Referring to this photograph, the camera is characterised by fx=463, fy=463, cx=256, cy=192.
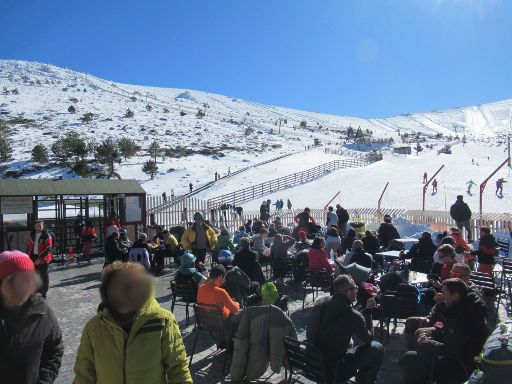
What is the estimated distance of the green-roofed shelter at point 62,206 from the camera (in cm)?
1289

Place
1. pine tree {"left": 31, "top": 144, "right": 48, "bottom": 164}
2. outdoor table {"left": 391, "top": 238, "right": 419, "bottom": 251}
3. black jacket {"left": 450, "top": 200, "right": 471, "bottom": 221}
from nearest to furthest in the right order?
outdoor table {"left": 391, "top": 238, "right": 419, "bottom": 251}
black jacket {"left": 450, "top": 200, "right": 471, "bottom": 221}
pine tree {"left": 31, "top": 144, "right": 48, "bottom": 164}

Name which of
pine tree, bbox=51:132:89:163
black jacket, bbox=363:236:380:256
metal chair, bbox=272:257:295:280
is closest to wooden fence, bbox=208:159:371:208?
black jacket, bbox=363:236:380:256

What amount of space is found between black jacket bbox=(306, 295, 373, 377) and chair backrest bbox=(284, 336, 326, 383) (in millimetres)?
132

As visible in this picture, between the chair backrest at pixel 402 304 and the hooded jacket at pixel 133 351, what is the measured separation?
157 inches

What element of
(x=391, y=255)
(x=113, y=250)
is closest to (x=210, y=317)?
(x=391, y=255)

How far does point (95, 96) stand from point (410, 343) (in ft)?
354

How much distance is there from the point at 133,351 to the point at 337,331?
2214 mm

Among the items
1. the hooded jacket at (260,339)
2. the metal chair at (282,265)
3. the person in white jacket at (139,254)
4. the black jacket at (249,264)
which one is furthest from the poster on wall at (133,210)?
the hooded jacket at (260,339)

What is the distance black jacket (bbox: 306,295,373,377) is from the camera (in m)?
4.24

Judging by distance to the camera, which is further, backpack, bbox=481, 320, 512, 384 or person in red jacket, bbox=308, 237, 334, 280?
person in red jacket, bbox=308, 237, 334, 280

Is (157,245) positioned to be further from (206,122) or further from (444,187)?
(206,122)

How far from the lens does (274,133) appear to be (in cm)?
9000

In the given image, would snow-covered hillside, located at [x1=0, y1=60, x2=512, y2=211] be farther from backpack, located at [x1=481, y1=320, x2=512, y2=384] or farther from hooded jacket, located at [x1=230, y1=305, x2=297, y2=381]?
backpack, located at [x1=481, y1=320, x2=512, y2=384]

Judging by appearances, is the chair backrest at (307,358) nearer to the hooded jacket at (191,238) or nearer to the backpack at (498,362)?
the backpack at (498,362)
